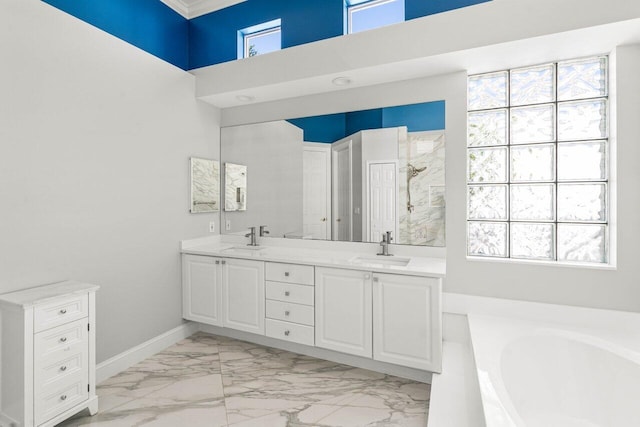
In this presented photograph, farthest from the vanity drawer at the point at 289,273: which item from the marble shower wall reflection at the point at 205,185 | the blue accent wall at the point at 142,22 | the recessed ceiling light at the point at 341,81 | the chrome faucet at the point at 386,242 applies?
the blue accent wall at the point at 142,22

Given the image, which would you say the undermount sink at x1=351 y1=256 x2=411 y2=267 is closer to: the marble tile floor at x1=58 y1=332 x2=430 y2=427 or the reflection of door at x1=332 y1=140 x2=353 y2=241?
the reflection of door at x1=332 y1=140 x2=353 y2=241

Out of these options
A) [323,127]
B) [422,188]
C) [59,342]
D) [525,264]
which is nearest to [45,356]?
[59,342]

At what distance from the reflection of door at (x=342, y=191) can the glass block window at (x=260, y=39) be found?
47.6 inches

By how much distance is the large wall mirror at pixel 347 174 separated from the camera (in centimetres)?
255

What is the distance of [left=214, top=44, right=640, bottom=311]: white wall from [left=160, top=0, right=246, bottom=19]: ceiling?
1390 millimetres

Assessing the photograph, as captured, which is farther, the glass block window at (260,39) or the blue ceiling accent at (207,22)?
the glass block window at (260,39)

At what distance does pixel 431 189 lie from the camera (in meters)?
2.54

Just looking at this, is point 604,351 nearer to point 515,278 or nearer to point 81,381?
point 515,278

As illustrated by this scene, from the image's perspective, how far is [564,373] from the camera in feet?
5.98

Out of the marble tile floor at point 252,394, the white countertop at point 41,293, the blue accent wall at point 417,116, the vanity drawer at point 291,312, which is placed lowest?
the marble tile floor at point 252,394

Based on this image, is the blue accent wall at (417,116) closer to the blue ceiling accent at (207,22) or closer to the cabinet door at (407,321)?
the blue ceiling accent at (207,22)

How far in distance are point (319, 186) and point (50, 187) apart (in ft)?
6.30

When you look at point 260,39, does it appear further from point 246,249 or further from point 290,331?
point 290,331

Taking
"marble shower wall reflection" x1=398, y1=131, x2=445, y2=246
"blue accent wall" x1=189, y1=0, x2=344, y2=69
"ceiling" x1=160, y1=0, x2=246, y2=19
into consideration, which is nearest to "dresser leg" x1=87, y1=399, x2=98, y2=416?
"marble shower wall reflection" x1=398, y1=131, x2=445, y2=246
